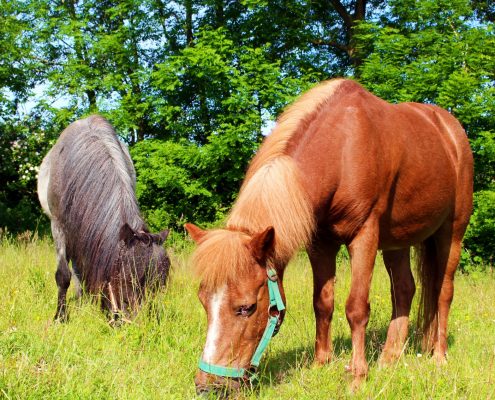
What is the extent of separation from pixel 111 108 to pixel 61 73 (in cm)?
160

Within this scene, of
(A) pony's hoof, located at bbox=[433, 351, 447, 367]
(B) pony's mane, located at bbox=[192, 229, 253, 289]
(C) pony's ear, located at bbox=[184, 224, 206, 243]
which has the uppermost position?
(C) pony's ear, located at bbox=[184, 224, 206, 243]

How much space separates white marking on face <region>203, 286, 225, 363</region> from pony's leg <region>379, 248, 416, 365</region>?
2136 millimetres

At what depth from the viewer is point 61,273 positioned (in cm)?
555

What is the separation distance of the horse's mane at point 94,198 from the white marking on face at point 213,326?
2.12 m

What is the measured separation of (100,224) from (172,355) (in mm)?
1831

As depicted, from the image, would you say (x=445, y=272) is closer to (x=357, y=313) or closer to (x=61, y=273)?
(x=357, y=313)

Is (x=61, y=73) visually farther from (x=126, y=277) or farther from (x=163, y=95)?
(x=126, y=277)

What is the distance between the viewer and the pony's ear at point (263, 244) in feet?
9.16

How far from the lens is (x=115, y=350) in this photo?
12.4ft

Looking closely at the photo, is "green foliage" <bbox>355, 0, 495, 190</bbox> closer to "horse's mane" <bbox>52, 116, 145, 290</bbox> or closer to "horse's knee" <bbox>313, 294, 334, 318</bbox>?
"horse's mane" <bbox>52, 116, 145, 290</bbox>

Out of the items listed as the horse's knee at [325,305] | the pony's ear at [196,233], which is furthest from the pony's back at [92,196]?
the horse's knee at [325,305]

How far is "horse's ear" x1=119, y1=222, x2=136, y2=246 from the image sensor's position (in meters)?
4.69

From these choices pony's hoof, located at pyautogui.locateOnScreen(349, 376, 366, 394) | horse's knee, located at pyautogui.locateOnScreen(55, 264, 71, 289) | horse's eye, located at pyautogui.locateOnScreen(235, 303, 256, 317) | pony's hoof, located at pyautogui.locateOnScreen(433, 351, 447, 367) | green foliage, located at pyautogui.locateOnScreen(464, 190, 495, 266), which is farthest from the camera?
green foliage, located at pyautogui.locateOnScreen(464, 190, 495, 266)

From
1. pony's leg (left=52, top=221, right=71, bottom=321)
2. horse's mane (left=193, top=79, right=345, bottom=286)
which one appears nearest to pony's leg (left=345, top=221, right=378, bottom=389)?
horse's mane (left=193, top=79, right=345, bottom=286)
